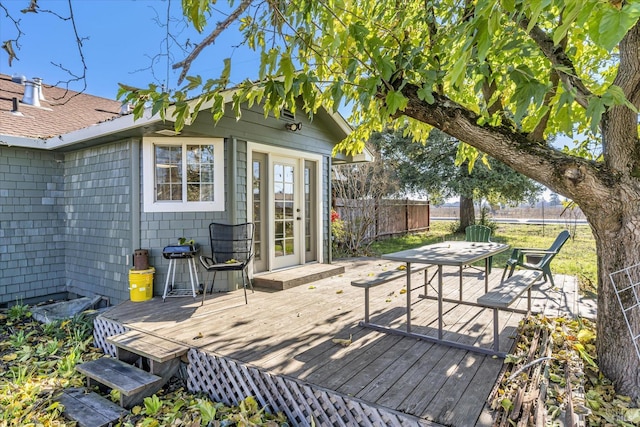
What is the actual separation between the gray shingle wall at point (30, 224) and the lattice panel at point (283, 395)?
14.0 ft

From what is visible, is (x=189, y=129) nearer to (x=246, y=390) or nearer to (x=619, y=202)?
(x=246, y=390)

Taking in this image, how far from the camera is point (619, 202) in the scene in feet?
8.17

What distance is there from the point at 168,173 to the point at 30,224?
8.57 feet

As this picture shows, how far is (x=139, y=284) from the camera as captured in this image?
15.8ft

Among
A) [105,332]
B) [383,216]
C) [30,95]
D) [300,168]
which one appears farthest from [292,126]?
[383,216]

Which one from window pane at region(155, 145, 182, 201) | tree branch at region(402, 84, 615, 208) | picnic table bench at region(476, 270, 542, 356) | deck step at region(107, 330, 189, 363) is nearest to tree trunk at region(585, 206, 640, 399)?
tree branch at region(402, 84, 615, 208)

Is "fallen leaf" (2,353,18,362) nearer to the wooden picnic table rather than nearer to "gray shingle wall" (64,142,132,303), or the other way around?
"gray shingle wall" (64,142,132,303)

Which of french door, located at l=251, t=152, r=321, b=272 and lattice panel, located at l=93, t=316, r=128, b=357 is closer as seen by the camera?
lattice panel, located at l=93, t=316, r=128, b=357

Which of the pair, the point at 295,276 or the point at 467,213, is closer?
the point at 295,276

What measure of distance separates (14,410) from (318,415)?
8.00ft

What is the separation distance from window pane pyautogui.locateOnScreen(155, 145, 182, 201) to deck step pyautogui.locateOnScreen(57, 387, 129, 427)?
2715 mm

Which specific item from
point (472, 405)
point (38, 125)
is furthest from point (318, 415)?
point (38, 125)

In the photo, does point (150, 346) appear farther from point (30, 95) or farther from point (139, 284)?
point (30, 95)

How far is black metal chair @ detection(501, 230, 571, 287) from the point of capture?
4734 millimetres
